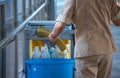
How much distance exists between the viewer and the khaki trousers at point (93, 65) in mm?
2582

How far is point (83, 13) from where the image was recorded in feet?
8.38

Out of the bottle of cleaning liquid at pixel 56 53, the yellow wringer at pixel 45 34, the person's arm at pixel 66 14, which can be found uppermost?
the person's arm at pixel 66 14

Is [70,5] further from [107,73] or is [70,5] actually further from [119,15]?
[107,73]

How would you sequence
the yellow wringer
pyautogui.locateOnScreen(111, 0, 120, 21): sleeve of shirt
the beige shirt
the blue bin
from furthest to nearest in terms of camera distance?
the yellow wringer
the blue bin
pyautogui.locateOnScreen(111, 0, 120, 21): sleeve of shirt
the beige shirt

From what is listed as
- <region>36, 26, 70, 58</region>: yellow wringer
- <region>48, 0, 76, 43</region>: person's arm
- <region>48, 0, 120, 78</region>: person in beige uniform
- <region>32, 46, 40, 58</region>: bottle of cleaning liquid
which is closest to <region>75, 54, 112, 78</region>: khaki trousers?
<region>48, 0, 120, 78</region>: person in beige uniform

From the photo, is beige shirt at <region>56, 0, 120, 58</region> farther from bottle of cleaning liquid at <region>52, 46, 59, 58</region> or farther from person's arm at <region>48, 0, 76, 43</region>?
bottle of cleaning liquid at <region>52, 46, 59, 58</region>

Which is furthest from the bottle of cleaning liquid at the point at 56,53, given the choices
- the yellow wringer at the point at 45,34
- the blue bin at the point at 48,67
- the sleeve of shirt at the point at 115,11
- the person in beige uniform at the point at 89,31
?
the sleeve of shirt at the point at 115,11

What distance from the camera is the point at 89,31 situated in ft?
8.40

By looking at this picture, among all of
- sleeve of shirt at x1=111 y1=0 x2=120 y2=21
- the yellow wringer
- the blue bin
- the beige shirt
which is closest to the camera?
the beige shirt

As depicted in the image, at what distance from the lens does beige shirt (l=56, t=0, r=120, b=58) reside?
2551 mm

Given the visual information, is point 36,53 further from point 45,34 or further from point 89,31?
point 89,31

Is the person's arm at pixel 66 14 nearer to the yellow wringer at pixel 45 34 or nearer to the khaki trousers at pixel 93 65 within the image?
the khaki trousers at pixel 93 65

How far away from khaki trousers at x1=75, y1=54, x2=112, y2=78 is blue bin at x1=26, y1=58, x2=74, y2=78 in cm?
36

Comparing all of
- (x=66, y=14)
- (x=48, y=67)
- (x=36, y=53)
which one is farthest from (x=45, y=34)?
(x=66, y=14)
